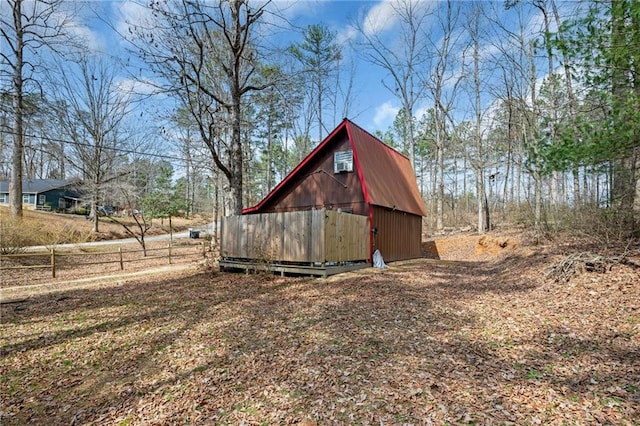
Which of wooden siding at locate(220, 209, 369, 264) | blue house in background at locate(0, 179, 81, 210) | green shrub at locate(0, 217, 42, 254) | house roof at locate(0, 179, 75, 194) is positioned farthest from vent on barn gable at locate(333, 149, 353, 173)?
house roof at locate(0, 179, 75, 194)

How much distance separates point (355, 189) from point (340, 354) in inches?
344

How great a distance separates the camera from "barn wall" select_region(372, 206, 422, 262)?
12.5 meters

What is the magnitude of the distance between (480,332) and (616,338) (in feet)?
4.99

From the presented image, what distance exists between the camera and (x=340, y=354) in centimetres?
403

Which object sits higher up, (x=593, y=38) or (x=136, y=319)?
(x=593, y=38)

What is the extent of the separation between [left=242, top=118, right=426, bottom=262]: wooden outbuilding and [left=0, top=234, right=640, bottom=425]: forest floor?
5154 mm

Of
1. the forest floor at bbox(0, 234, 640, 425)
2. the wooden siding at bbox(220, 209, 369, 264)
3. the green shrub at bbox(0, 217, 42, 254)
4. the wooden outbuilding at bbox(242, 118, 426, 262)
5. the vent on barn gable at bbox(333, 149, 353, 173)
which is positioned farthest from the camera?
the green shrub at bbox(0, 217, 42, 254)

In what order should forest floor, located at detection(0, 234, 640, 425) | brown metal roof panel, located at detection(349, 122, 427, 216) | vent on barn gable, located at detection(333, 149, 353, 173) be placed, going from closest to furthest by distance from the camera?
forest floor, located at detection(0, 234, 640, 425), brown metal roof panel, located at detection(349, 122, 427, 216), vent on barn gable, located at detection(333, 149, 353, 173)

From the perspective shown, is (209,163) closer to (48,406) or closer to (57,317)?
(57,317)

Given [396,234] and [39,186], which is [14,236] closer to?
[396,234]

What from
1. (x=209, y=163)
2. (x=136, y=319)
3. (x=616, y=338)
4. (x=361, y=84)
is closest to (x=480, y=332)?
(x=616, y=338)

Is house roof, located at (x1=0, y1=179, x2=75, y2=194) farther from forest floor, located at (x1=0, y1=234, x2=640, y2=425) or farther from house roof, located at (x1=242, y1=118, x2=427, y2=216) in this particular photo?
forest floor, located at (x1=0, y1=234, x2=640, y2=425)

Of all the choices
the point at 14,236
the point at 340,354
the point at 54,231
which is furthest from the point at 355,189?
the point at 54,231

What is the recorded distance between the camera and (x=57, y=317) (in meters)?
6.00
